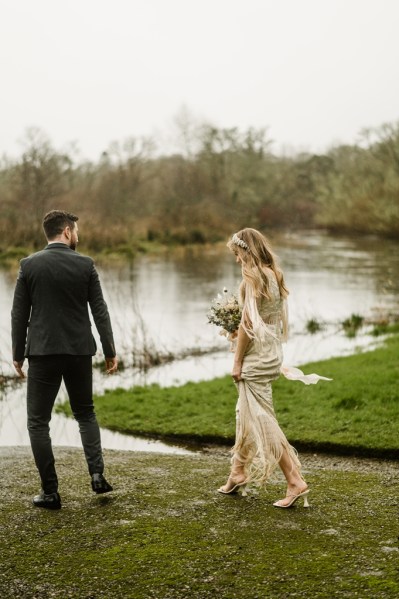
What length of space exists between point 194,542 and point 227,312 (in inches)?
67.9

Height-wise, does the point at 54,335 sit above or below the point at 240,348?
above

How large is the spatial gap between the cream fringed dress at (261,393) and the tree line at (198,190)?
30.3 metres

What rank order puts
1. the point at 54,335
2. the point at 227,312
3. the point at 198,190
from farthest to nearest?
the point at 198,190 < the point at 227,312 < the point at 54,335

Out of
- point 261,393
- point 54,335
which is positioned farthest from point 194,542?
point 54,335

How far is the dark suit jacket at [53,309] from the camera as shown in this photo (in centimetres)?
546

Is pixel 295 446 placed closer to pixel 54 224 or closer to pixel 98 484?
pixel 98 484

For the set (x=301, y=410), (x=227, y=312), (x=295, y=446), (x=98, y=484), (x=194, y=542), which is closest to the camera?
(x=194, y=542)

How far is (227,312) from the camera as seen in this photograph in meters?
5.84

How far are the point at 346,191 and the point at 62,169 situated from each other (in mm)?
21593

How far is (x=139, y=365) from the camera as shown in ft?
50.8

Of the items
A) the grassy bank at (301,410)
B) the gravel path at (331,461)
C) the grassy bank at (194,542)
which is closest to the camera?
the grassy bank at (194,542)

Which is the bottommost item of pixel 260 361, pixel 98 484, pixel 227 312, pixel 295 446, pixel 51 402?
pixel 295 446

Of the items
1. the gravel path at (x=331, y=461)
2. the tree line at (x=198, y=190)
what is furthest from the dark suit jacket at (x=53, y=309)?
the tree line at (x=198, y=190)

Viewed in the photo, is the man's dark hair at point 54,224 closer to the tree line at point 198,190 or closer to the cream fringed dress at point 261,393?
the cream fringed dress at point 261,393
